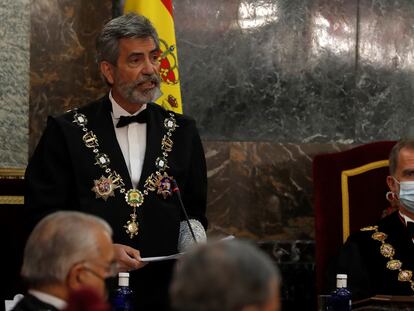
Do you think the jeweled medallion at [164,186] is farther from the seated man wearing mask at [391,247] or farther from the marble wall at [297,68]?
the marble wall at [297,68]

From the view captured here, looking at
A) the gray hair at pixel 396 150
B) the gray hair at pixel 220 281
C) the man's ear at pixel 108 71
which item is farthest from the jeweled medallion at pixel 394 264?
the gray hair at pixel 220 281

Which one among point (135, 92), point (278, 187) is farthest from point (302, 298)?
point (135, 92)

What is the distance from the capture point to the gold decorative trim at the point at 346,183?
19.0 feet

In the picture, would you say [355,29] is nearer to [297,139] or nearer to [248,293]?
[297,139]

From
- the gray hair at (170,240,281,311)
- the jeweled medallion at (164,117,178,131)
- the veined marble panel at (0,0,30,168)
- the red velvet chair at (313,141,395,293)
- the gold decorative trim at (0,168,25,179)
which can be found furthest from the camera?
the red velvet chair at (313,141,395,293)

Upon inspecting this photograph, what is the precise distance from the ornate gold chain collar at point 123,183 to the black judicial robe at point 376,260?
120 centimetres

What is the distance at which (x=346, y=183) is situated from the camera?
19.2 feet

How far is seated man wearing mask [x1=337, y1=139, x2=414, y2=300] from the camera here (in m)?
5.29

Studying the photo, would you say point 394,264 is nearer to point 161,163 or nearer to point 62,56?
point 161,163

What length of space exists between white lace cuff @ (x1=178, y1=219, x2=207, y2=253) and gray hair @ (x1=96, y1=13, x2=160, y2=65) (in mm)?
785

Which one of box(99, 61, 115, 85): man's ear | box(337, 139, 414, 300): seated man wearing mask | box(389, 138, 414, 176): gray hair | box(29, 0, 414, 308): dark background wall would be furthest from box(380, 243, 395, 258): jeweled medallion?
box(99, 61, 115, 85): man's ear

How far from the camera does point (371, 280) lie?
5324 millimetres

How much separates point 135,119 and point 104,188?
0.35m

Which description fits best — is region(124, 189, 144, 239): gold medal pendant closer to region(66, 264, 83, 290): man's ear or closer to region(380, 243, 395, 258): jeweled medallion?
region(380, 243, 395, 258): jeweled medallion
